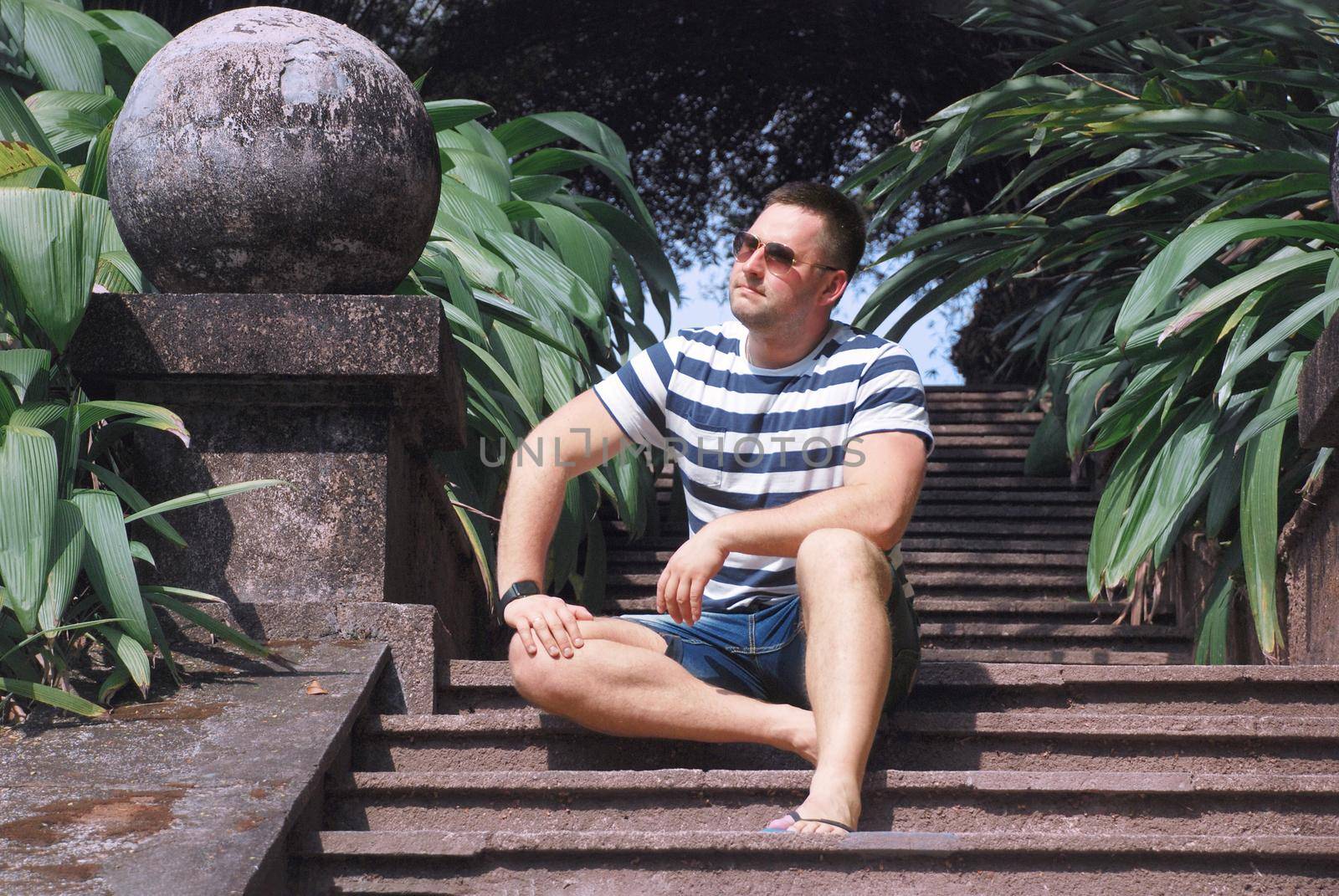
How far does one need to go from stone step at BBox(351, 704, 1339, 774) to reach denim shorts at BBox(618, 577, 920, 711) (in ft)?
0.35

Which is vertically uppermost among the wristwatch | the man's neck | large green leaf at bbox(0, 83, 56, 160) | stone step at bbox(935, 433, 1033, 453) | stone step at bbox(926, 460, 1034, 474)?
large green leaf at bbox(0, 83, 56, 160)

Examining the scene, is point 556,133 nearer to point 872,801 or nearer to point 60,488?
point 60,488

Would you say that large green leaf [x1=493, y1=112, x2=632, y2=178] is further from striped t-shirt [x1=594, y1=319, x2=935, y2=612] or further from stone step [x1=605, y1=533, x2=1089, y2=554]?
striped t-shirt [x1=594, y1=319, x2=935, y2=612]

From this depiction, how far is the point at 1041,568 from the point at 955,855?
3622 millimetres

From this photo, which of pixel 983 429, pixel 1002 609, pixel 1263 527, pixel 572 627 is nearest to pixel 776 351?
pixel 572 627

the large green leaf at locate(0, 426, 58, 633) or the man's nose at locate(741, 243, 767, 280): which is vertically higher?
the man's nose at locate(741, 243, 767, 280)

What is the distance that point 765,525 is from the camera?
225 centimetres

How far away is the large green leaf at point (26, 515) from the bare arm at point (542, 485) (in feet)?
2.22

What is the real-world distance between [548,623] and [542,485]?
305 millimetres

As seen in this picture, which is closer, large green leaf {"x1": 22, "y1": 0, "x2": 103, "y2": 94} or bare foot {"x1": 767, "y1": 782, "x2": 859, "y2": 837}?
bare foot {"x1": 767, "y1": 782, "x2": 859, "y2": 837}

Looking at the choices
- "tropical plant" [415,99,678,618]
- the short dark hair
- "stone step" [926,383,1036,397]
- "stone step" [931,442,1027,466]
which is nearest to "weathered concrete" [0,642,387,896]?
the short dark hair

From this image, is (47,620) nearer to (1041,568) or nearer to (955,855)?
(955,855)

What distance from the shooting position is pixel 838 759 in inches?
80.4

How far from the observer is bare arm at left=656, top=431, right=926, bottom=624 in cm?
218
